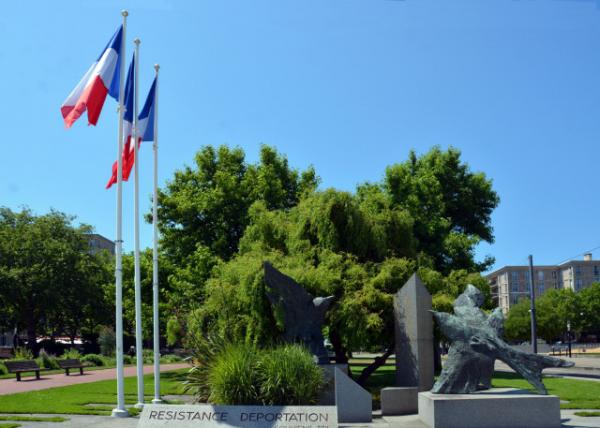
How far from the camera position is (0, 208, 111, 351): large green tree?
5534cm

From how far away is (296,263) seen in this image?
20375 mm

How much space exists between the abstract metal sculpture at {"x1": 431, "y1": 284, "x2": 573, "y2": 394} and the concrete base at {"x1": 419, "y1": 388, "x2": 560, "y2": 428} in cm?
51

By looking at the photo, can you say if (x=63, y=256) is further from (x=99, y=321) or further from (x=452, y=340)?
(x=452, y=340)

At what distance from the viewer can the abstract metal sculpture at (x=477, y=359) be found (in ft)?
42.9

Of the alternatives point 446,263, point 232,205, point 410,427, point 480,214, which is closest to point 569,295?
point 480,214

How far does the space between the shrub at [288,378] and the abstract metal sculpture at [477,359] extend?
2736mm

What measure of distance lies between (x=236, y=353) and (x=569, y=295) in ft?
299

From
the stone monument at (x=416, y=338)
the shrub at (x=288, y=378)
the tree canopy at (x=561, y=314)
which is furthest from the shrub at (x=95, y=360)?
the tree canopy at (x=561, y=314)

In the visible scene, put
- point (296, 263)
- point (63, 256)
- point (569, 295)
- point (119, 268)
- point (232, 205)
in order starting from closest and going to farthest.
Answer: point (119, 268) < point (296, 263) < point (232, 205) < point (63, 256) < point (569, 295)

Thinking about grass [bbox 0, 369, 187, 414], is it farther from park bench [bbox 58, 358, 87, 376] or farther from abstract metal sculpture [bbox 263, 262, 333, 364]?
park bench [bbox 58, 358, 87, 376]

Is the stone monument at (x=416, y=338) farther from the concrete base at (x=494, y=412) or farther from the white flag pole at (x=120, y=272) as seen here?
the white flag pole at (x=120, y=272)

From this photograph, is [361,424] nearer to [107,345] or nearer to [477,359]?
[477,359]

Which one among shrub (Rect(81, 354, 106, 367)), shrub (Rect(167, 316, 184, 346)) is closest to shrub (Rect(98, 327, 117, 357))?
shrub (Rect(81, 354, 106, 367))

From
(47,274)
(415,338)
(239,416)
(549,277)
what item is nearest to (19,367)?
(415,338)
